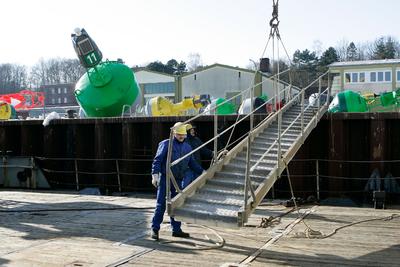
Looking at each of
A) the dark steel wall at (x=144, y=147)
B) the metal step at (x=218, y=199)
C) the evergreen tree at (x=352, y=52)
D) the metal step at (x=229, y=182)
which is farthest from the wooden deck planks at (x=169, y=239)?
the evergreen tree at (x=352, y=52)

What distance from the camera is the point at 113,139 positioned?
1536cm

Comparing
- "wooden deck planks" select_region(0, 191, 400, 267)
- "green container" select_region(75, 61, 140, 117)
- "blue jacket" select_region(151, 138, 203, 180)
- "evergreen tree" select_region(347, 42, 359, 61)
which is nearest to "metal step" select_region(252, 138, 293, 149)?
"wooden deck planks" select_region(0, 191, 400, 267)

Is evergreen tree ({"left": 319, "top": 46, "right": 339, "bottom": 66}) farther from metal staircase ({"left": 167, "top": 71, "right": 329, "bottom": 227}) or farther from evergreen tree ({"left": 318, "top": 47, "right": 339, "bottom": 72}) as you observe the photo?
metal staircase ({"left": 167, "top": 71, "right": 329, "bottom": 227})

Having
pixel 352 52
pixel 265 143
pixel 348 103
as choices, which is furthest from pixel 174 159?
pixel 352 52

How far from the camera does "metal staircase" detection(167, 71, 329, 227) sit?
703 centimetres

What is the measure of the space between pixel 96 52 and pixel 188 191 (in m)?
12.4

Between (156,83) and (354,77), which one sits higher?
(156,83)

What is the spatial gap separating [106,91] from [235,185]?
37.8 ft

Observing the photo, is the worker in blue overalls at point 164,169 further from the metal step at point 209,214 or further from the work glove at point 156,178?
the metal step at point 209,214

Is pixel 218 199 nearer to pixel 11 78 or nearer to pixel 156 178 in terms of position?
pixel 156 178

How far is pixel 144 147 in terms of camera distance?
15.0 meters

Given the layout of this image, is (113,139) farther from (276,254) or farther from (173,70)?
(173,70)

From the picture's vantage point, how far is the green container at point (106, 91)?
18.5 meters

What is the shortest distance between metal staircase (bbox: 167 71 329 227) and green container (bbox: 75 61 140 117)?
30.2 ft
